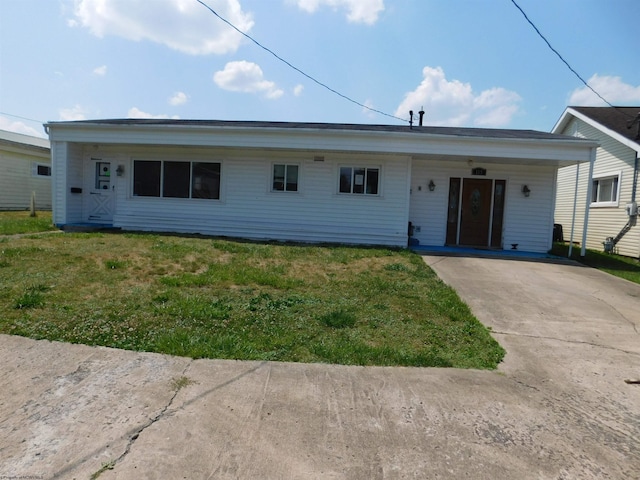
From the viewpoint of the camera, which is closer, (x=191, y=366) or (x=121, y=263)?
(x=191, y=366)

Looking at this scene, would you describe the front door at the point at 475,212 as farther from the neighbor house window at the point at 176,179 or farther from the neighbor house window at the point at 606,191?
the neighbor house window at the point at 176,179

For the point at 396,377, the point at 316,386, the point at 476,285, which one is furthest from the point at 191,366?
the point at 476,285

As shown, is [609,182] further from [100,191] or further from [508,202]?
[100,191]

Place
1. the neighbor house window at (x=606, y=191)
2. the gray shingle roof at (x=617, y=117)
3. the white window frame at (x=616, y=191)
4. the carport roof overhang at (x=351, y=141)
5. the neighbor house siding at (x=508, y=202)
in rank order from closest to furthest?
the carport roof overhang at (x=351, y=141), the neighbor house siding at (x=508, y=202), the gray shingle roof at (x=617, y=117), the white window frame at (x=616, y=191), the neighbor house window at (x=606, y=191)

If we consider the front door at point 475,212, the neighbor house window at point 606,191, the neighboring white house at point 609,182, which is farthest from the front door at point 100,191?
the neighbor house window at point 606,191

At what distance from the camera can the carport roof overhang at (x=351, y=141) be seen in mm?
10305

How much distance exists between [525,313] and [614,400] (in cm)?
238

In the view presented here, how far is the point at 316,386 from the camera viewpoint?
10.3ft

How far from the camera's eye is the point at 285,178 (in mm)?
12070

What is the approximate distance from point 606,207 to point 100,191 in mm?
16929

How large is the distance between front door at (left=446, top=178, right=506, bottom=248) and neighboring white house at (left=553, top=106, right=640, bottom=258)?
6.97ft

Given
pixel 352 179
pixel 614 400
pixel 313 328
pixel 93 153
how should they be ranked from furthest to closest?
1. pixel 93 153
2. pixel 352 179
3. pixel 313 328
4. pixel 614 400

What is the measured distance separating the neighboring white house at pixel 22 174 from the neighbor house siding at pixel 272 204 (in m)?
8.50

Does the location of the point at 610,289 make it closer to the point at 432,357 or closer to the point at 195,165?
the point at 432,357
